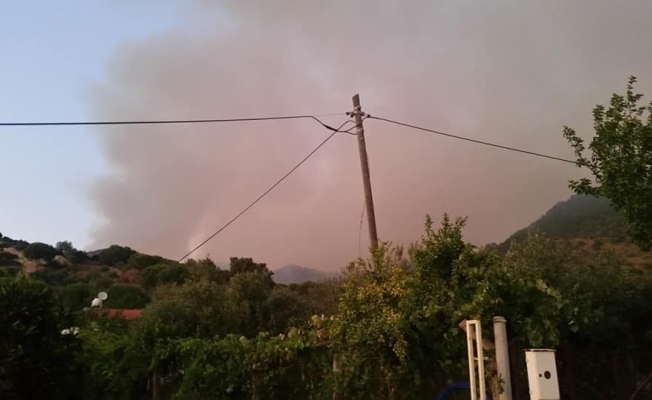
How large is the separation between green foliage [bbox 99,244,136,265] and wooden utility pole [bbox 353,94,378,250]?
5691 centimetres

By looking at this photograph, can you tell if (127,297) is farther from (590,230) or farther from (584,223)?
(590,230)

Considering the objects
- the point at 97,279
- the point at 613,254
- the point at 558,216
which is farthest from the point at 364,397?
the point at 97,279

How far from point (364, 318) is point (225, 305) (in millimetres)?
17896

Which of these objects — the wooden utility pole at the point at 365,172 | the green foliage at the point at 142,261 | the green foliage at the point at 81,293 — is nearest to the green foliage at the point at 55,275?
the green foliage at the point at 142,261

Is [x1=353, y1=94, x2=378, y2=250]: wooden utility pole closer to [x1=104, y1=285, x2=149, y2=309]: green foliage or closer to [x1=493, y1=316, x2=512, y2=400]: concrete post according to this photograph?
[x1=493, y1=316, x2=512, y2=400]: concrete post

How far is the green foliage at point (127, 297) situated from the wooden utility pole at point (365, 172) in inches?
1170

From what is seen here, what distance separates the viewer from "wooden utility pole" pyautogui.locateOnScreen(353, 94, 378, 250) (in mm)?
13198

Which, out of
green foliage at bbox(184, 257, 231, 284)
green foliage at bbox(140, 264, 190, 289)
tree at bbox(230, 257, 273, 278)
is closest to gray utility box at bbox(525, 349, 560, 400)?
green foliage at bbox(184, 257, 231, 284)

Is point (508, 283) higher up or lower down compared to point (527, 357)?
higher up

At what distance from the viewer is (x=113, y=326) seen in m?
17.1

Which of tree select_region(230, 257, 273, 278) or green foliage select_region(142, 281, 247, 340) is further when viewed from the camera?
tree select_region(230, 257, 273, 278)

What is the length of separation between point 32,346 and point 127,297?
32.0m

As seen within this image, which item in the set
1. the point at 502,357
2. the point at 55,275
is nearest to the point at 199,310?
the point at 502,357

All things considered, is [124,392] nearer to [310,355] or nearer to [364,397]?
[310,355]
